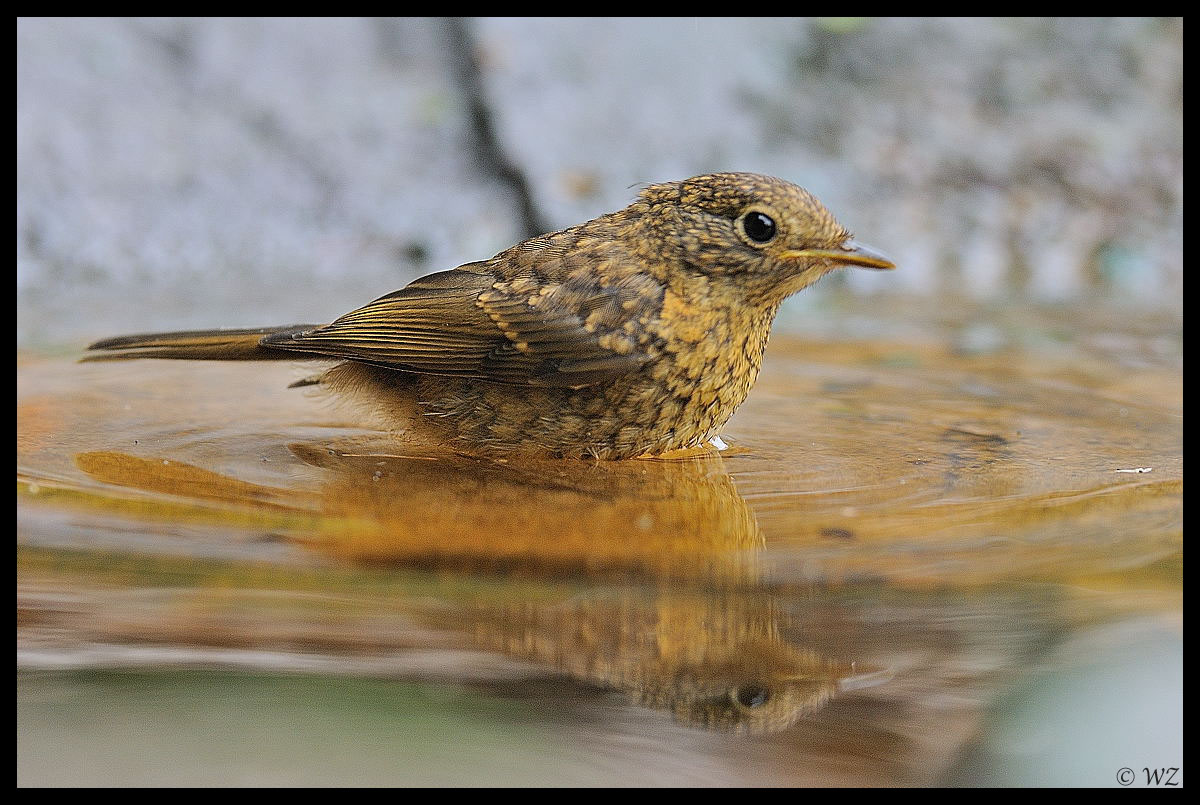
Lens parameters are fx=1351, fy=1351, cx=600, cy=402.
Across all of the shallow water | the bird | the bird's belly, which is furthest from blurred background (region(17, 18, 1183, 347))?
the shallow water

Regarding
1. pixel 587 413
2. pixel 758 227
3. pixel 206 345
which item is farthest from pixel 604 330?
pixel 206 345

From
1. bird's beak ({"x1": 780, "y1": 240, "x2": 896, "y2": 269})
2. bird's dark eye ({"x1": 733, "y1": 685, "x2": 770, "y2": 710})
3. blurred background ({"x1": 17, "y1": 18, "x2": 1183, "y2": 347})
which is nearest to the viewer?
bird's dark eye ({"x1": 733, "y1": 685, "x2": 770, "y2": 710})

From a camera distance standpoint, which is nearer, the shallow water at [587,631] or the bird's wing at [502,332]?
the shallow water at [587,631]

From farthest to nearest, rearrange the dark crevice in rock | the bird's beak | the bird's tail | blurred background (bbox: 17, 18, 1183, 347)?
1. the dark crevice in rock
2. blurred background (bbox: 17, 18, 1183, 347)
3. the bird's tail
4. the bird's beak

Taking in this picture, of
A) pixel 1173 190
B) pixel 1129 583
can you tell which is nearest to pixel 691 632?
pixel 1129 583

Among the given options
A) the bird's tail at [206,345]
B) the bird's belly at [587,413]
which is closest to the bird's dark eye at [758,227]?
the bird's belly at [587,413]

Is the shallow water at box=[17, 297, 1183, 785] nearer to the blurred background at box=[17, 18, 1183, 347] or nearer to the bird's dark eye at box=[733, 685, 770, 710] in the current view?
the bird's dark eye at box=[733, 685, 770, 710]

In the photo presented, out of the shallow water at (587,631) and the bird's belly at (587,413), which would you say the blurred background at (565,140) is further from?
the shallow water at (587,631)
